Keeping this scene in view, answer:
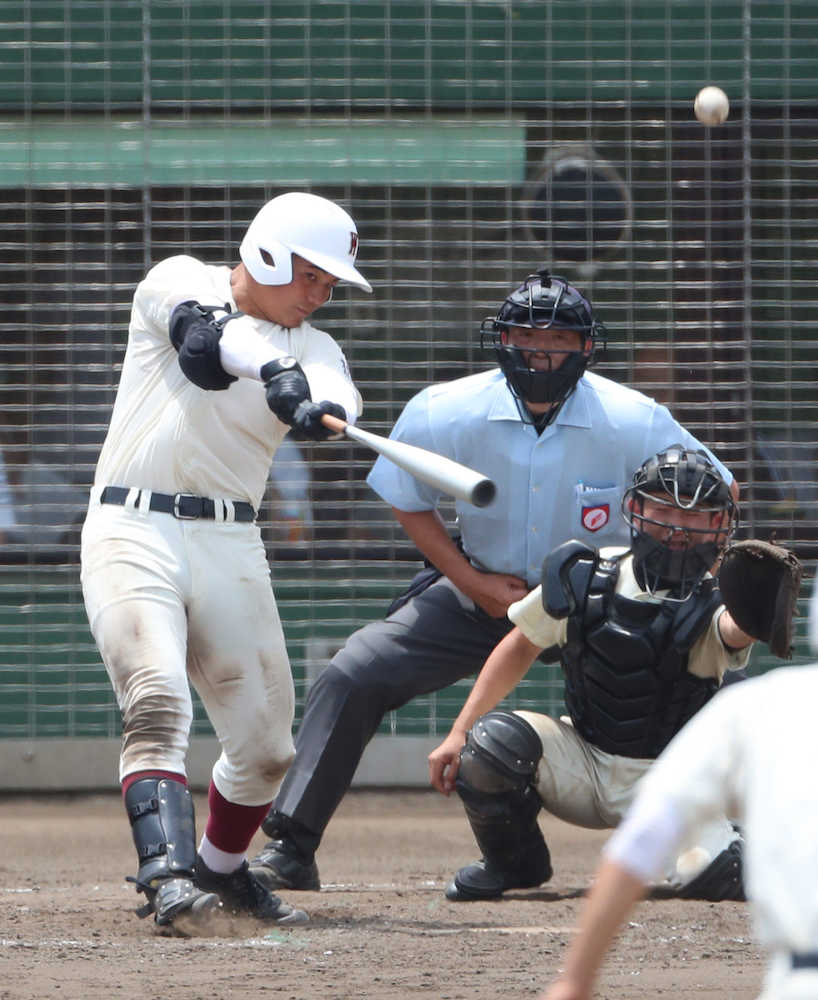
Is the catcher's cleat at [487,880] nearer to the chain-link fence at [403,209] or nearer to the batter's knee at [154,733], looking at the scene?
the batter's knee at [154,733]

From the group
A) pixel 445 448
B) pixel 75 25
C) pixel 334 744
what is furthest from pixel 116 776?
pixel 75 25

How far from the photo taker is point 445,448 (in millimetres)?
5230

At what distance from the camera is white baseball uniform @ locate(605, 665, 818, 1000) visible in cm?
180

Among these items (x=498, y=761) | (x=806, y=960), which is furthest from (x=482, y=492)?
(x=806, y=960)

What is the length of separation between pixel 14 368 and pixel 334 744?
9.64 ft

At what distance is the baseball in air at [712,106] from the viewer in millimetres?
7117

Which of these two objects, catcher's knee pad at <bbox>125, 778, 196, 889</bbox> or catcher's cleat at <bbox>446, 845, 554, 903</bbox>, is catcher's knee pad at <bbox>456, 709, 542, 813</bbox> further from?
catcher's knee pad at <bbox>125, 778, 196, 889</bbox>

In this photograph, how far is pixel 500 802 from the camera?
4707 mm

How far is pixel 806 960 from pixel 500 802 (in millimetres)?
2949

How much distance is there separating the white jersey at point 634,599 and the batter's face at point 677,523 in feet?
0.60

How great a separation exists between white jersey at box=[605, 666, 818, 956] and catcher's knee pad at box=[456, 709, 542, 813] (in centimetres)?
269

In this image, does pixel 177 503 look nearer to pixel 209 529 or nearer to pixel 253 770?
pixel 209 529

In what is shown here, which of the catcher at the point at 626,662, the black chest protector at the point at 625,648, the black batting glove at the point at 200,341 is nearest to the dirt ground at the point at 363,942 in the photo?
the catcher at the point at 626,662

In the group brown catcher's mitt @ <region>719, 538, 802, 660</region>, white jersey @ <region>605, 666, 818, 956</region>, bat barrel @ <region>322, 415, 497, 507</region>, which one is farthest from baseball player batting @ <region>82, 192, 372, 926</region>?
white jersey @ <region>605, 666, 818, 956</region>
